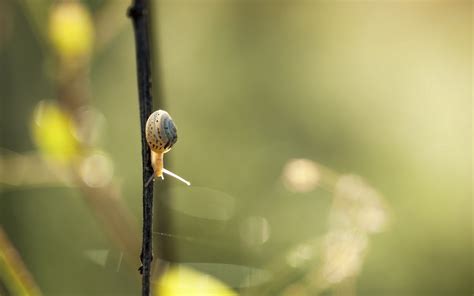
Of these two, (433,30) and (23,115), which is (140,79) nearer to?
(23,115)

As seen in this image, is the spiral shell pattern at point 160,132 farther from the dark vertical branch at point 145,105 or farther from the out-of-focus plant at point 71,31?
the out-of-focus plant at point 71,31

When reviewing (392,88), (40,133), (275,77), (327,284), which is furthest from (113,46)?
(327,284)

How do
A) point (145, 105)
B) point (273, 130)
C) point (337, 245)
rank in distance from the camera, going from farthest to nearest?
1. point (273, 130)
2. point (337, 245)
3. point (145, 105)

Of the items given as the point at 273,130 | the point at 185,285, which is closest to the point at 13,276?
the point at 185,285

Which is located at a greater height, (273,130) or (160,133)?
(273,130)

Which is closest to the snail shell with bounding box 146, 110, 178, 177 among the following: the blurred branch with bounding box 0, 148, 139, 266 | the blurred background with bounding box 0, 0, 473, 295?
the blurred branch with bounding box 0, 148, 139, 266

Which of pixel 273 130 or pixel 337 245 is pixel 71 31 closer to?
pixel 337 245
